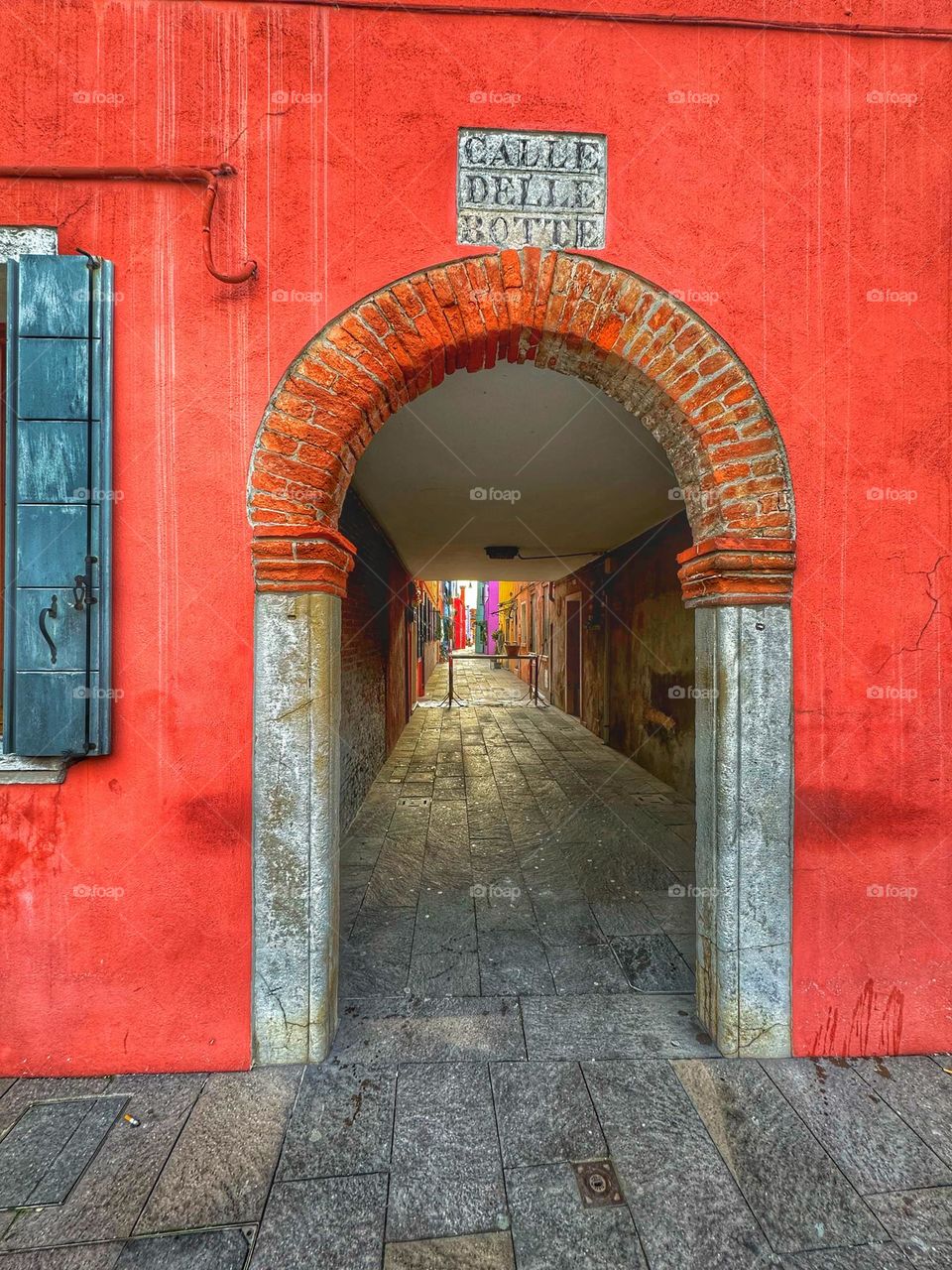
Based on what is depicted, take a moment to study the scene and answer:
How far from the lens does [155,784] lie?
222 centimetres

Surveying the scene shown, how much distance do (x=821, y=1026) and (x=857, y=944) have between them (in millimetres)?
398

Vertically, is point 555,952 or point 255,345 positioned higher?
point 255,345

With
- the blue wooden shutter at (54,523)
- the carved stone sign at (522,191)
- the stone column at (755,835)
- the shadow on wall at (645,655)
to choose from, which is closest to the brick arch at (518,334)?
the carved stone sign at (522,191)

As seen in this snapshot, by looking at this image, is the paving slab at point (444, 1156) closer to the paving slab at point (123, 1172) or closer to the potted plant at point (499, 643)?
the paving slab at point (123, 1172)

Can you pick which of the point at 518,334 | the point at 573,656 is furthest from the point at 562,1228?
the point at 573,656

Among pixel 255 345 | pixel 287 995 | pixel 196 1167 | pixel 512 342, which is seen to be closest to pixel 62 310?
Result: pixel 255 345

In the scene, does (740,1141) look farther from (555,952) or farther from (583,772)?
(583,772)

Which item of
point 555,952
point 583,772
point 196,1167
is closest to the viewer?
point 196,1167

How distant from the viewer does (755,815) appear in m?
A: 2.28

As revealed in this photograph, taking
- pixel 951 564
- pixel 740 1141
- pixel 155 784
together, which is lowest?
pixel 740 1141

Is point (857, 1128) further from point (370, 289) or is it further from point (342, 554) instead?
point (370, 289)

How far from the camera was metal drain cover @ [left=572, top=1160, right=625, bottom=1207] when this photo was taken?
170 cm

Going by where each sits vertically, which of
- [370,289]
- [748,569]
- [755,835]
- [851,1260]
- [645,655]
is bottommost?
[851,1260]

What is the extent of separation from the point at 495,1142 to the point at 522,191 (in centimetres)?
383
